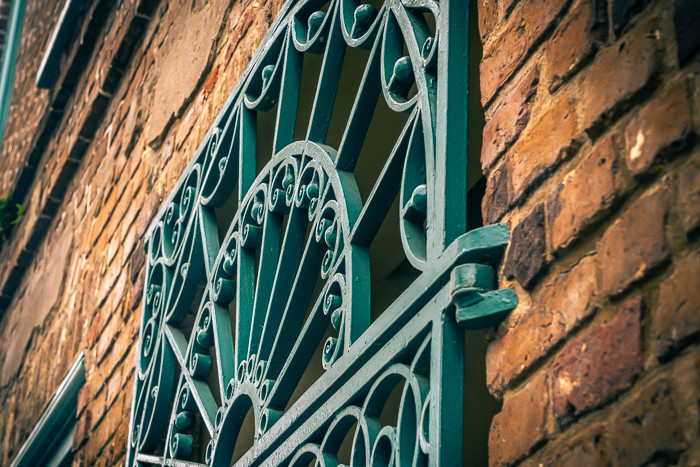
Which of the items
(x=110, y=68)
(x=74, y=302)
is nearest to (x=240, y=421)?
(x=74, y=302)

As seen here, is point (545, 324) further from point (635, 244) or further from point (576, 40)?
point (576, 40)

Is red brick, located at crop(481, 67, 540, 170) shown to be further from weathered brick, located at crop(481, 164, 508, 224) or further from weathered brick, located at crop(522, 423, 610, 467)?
weathered brick, located at crop(522, 423, 610, 467)

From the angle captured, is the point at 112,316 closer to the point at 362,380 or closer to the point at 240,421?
the point at 240,421

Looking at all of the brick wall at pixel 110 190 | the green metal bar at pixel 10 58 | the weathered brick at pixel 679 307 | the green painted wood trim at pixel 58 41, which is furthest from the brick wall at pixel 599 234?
the green metal bar at pixel 10 58

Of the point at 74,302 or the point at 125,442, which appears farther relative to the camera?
the point at 74,302

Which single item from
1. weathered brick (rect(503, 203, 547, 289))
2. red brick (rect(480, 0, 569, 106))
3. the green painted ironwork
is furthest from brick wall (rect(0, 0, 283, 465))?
weathered brick (rect(503, 203, 547, 289))

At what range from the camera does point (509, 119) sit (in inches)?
46.0

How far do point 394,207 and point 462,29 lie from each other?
3.87 feet

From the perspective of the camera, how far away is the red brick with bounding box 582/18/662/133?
0.90 metres

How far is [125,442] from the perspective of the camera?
2605 millimetres

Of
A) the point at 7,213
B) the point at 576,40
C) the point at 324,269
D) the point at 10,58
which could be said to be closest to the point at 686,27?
the point at 576,40

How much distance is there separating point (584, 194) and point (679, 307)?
214 mm

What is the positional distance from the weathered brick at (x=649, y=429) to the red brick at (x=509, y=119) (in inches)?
17.9

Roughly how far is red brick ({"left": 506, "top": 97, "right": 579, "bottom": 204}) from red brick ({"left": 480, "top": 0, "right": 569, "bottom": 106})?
5.0 inches
